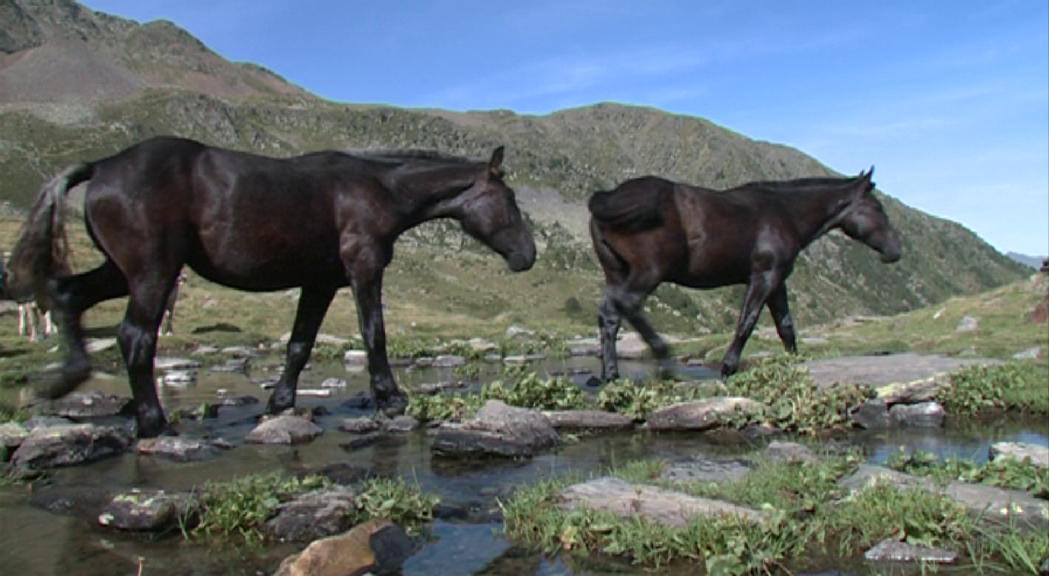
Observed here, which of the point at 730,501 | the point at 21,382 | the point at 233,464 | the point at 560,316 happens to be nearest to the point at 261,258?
the point at 233,464

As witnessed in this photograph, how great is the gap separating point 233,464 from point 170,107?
555ft

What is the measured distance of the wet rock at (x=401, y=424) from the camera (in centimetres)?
1095

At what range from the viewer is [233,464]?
8859 millimetres

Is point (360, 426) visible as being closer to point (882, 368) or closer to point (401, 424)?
point (401, 424)

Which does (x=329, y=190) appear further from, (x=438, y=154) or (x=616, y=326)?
(x=616, y=326)

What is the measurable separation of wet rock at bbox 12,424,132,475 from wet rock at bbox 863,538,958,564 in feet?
24.8

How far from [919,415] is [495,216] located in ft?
20.2

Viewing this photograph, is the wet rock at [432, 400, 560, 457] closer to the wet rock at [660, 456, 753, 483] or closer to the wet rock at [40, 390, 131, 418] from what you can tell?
the wet rock at [660, 456, 753, 483]

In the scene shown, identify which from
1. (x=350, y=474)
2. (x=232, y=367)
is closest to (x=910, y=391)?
(x=350, y=474)

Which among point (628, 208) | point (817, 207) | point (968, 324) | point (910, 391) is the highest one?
point (817, 207)

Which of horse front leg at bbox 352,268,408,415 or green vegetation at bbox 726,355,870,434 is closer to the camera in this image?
green vegetation at bbox 726,355,870,434

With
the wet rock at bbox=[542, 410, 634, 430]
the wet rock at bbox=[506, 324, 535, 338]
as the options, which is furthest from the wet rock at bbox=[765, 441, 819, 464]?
the wet rock at bbox=[506, 324, 535, 338]

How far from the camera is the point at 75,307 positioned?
421 inches

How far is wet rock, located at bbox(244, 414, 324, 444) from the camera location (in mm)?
10141
